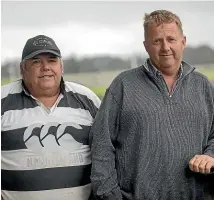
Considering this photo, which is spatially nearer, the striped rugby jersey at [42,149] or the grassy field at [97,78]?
the striped rugby jersey at [42,149]

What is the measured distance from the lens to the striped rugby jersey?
1.67 m

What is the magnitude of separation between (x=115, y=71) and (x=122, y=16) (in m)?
0.30

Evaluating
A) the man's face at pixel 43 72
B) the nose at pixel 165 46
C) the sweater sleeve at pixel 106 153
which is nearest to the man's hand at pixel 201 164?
the sweater sleeve at pixel 106 153

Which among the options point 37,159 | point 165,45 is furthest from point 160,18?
point 37,159

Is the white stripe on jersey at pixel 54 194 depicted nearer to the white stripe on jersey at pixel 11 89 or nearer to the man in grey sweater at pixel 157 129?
the man in grey sweater at pixel 157 129

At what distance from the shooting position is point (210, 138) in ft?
5.20

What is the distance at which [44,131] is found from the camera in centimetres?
169

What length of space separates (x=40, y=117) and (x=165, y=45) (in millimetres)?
703

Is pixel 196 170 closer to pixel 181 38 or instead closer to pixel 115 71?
pixel 181 38

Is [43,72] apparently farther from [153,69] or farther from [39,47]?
[153,69]

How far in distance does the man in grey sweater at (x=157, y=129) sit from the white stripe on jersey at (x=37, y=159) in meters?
0.16

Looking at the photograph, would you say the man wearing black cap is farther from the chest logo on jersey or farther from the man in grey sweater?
the man in grey sweater

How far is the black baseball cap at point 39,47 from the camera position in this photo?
173 cm

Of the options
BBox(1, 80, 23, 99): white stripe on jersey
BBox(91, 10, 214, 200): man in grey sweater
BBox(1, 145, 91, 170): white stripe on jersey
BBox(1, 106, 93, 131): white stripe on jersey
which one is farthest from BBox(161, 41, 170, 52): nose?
BBox(1, 80, 23, 99): white stripe on jersey
